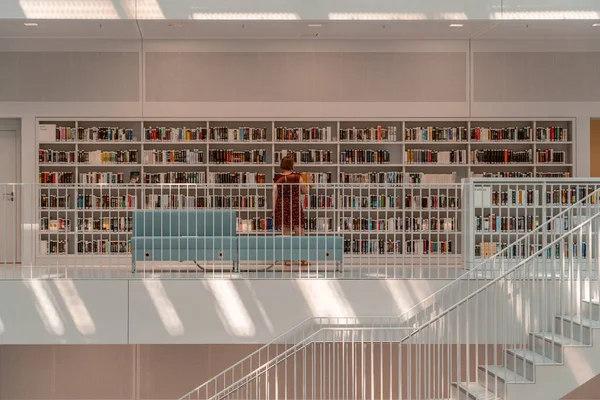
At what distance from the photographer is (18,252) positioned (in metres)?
11.3

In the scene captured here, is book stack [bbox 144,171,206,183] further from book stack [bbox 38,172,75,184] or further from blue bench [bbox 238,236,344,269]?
blue bench [bbox 238,236,344,269]

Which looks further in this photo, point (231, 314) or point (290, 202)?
point (290, 202)

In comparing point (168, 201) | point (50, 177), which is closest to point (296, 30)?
point (168, 201)

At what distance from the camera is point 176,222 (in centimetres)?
846

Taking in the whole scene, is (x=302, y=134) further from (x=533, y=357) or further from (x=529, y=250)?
(x=533, y=357)

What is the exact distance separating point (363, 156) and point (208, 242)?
3573mm

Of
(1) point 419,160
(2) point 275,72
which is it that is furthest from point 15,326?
(1) point 419,160

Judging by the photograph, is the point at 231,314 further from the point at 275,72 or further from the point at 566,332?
the point at 275,72

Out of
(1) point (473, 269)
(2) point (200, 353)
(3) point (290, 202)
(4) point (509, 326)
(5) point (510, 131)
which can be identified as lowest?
(2) point (200, 353)

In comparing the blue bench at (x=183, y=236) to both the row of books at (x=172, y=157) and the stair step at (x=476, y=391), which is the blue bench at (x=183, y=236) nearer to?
the stair step at (x=476, y=391)

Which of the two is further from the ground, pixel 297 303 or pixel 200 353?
pixel 297 303

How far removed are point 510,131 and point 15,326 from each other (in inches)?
268

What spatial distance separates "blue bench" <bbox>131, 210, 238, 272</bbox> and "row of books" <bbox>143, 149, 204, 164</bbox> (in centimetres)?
279

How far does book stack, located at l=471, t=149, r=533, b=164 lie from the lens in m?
11.2
